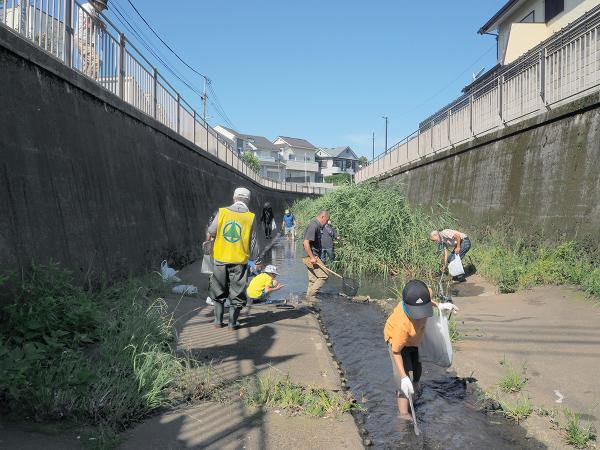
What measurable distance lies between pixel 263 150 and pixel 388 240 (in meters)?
75.8

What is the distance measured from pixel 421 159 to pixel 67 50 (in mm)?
15899

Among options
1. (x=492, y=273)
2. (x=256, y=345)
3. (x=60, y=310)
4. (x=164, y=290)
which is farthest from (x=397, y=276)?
(x=60, y=310)

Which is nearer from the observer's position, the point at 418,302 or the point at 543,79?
the point at 418,302

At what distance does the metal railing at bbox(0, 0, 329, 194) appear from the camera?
638 centimetres

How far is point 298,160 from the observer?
9550 cm

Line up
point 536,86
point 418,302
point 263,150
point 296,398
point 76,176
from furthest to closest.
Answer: point 263,150 < point 536,86 < point 76,176 < point 296,398 < point 418,302

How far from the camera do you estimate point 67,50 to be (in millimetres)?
7289

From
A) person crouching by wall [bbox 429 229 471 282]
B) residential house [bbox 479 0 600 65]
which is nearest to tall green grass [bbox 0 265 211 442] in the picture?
person crouching by wall [bbox 429 229 471 282]

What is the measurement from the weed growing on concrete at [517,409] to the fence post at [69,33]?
23.1 feet

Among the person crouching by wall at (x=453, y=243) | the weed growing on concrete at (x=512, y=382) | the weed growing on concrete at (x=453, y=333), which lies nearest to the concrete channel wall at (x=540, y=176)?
the person crouching by wall at (x=453, y=243)

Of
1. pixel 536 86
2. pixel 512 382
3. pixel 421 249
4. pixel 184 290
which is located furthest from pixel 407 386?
pixel 536 86

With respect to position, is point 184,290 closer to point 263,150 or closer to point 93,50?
point 93,50

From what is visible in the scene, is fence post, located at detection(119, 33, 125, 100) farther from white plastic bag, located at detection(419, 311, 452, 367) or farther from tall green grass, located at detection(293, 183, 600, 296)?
white plastic bag, located at detection(419, 311, 452, 367)

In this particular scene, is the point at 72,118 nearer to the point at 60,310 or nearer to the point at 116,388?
the point at 60,310
